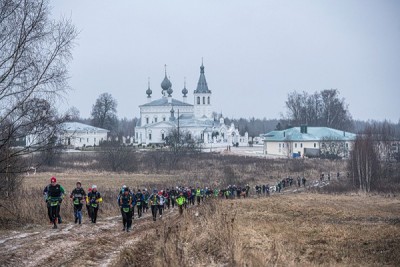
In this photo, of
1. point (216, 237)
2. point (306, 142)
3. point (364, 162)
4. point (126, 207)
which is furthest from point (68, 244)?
point (306, 142)

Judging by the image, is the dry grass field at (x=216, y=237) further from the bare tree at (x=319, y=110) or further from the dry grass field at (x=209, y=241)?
the bare tree at (x=319, y=110)

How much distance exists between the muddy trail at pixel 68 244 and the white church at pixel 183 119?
11075 centimetres

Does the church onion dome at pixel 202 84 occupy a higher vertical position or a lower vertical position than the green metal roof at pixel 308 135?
higher

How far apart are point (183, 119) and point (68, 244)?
12755cm

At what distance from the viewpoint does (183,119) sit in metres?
145

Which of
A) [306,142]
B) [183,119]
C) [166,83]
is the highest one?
[166,83]

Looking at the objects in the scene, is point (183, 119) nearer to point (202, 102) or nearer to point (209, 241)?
point (202, 102)

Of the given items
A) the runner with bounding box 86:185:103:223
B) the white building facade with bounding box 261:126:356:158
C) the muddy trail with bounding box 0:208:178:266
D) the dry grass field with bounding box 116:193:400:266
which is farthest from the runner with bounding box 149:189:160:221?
the white building facade with bounding box 261:126:356:158

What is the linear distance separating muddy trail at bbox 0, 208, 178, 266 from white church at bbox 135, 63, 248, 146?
11075cm

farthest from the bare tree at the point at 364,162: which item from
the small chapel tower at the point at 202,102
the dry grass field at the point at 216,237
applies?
the small chapel tower at the point at 202,102

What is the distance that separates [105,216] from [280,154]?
3445 inches

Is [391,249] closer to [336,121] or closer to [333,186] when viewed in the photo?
[333,186]

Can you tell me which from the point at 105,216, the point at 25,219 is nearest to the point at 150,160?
the point at 105,216

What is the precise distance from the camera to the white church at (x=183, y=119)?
13812cm
